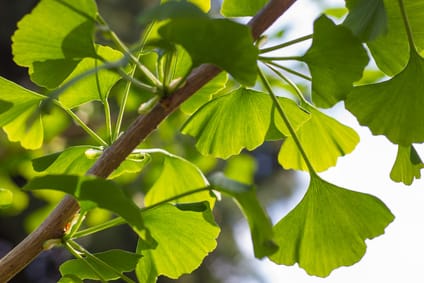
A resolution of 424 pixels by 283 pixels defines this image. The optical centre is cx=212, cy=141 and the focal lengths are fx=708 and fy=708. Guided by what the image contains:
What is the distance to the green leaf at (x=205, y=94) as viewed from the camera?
1.41ft

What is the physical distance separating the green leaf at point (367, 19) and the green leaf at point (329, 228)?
0.10 metres

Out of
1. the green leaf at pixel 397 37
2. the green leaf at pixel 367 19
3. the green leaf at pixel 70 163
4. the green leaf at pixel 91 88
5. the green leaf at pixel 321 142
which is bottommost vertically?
the green leaf at pixel 321 142

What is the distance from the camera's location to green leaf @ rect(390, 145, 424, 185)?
0.39 m

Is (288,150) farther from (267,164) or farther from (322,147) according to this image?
(267,164)

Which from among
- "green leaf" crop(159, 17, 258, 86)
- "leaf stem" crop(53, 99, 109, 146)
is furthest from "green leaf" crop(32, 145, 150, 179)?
"green leaf" crop(159, 17, 258, 86)

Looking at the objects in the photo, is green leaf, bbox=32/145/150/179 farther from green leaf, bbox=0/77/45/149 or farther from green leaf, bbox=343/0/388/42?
green leaf, bbox=343/0/388/42

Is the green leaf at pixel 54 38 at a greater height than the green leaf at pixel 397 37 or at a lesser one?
greater

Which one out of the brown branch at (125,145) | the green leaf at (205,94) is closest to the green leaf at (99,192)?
the brown branch at (125,145)

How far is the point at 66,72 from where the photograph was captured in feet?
1.22

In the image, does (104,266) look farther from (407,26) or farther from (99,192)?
(407,26)

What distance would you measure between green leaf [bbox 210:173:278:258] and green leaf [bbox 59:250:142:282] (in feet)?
0.34

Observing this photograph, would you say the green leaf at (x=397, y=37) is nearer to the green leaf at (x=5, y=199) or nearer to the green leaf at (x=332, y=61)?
the green leaf at (x=332, y=61)

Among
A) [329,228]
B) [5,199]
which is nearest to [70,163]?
[5,199]

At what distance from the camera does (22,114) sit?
443 millimetres
